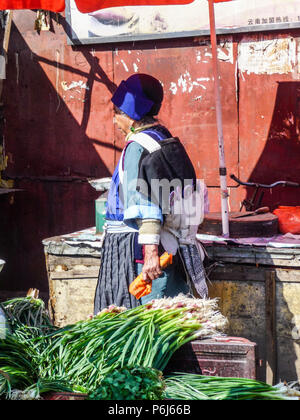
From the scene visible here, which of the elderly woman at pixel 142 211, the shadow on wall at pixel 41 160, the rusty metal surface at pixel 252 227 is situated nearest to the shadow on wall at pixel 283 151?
the rusty metal surface at pixel 252 227

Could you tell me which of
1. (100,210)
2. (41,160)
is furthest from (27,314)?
(41,160)

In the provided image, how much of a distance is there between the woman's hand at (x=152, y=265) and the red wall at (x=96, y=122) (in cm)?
246

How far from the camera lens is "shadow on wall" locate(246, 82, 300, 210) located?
5.34 metres

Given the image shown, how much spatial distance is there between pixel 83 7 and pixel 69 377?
2.89 metres

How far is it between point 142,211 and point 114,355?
3.82ft

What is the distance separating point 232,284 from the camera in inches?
161

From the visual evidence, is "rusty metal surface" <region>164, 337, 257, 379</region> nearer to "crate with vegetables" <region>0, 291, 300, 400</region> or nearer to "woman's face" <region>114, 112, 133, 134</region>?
"crate with vegetables" <region>0, 291, 300, 400</region>

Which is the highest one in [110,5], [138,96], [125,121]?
[110,5]

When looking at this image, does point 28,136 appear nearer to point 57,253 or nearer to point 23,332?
point 57,253

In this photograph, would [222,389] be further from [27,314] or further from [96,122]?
[96,122]

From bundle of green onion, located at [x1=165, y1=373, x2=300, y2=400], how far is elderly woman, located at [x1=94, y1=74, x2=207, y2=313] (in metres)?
1.14

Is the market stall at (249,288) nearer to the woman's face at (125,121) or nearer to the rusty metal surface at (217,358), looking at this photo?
the woman's face at (125,121)

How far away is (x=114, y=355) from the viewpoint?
2.24 meters

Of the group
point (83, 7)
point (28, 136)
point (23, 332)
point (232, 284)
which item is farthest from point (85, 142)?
point (23, 332)
